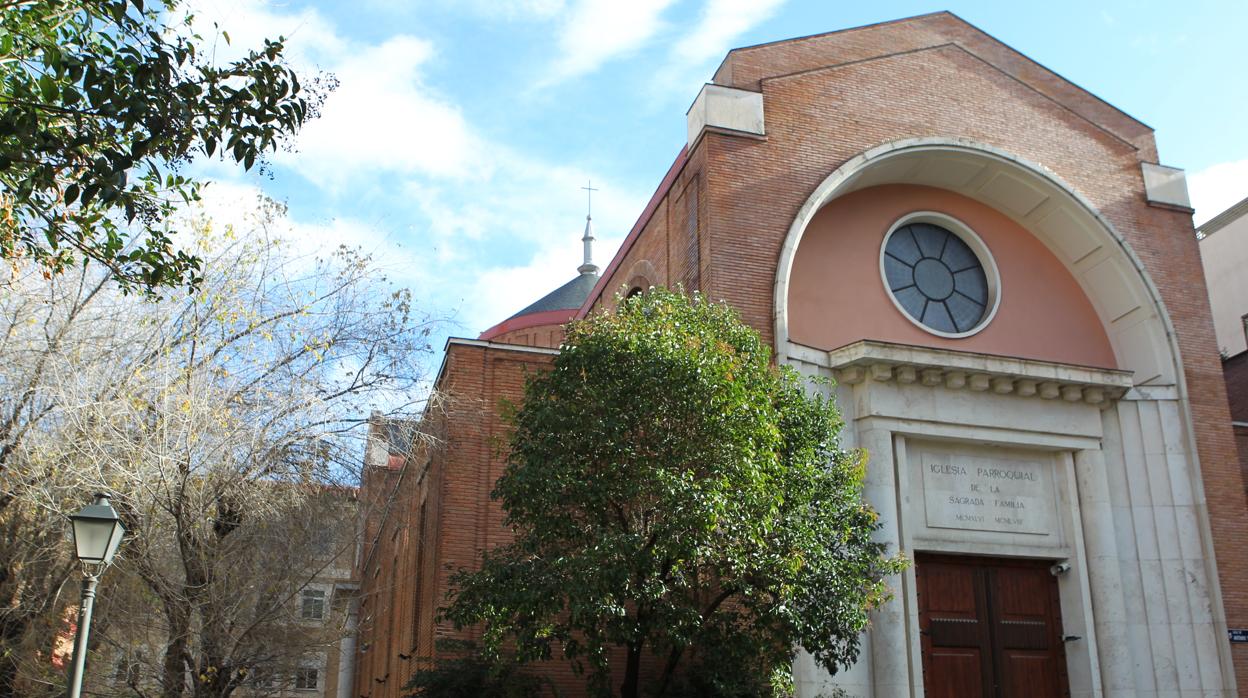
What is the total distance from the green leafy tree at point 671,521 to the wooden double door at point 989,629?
3.60m

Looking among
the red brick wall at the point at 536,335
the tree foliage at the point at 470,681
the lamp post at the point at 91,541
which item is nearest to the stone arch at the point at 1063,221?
the tree foliage at the point at 470,681

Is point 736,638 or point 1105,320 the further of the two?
point 1105,320

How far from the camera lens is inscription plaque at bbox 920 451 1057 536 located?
53.5ft

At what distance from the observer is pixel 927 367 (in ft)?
52.6

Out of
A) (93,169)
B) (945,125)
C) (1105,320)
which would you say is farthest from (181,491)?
(1105,320)

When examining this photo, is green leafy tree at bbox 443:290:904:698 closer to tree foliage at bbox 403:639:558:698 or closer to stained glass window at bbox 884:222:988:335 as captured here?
tree foliage at bbox 403:639:558:698

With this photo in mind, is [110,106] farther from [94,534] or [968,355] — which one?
[968,355]

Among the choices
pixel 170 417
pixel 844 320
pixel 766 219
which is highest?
pixel 766 219

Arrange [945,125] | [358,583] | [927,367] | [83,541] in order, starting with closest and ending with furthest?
1. [83,541]
2. [927,367]
3. [945,125]
4. [358,583]

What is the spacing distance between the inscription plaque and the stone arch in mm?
2916

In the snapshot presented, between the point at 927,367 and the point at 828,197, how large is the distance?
9.84 ft

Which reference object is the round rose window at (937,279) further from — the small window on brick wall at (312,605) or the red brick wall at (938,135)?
the small window on brick wall at (312,605)

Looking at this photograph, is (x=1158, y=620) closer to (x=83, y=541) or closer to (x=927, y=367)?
(x=927, y=367)

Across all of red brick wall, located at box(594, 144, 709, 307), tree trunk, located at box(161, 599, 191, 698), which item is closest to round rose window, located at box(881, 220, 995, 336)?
red brick wall, located at box(594, 144, 709, 307)
